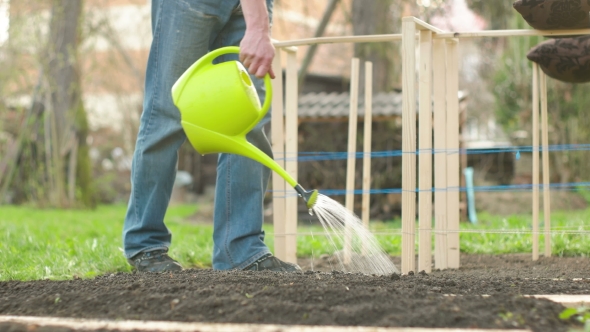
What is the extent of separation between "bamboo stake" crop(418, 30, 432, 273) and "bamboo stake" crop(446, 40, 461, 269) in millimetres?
333

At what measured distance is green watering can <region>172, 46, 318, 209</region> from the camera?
2205 mm

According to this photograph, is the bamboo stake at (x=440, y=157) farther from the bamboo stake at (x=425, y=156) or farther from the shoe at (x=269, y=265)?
the shoe at (x=269, y=265)

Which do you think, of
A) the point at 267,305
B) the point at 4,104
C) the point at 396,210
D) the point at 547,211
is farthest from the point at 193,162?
the point at 267,305

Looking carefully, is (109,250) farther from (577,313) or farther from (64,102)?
(64,102)

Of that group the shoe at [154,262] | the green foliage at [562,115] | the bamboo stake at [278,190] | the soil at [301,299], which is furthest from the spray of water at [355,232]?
the green foliage at [562,115]

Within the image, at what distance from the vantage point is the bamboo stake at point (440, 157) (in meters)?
2.92

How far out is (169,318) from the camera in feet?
5.34

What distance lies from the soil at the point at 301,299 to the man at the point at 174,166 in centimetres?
36

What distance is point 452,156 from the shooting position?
10.0 feet

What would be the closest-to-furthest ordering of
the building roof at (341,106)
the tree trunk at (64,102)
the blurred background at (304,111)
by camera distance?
the building roof at (341,106) < the blurred background at (304,111) < the tree trunk at (64,102)

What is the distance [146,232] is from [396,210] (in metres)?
6.44

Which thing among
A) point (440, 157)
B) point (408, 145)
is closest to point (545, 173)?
point (440, 157)

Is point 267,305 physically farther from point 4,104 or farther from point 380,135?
point 4,104

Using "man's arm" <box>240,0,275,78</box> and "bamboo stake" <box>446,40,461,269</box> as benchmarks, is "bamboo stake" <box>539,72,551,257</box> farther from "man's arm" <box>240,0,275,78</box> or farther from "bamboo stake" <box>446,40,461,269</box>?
"man's arm" <box>240,0,275,78</box>
